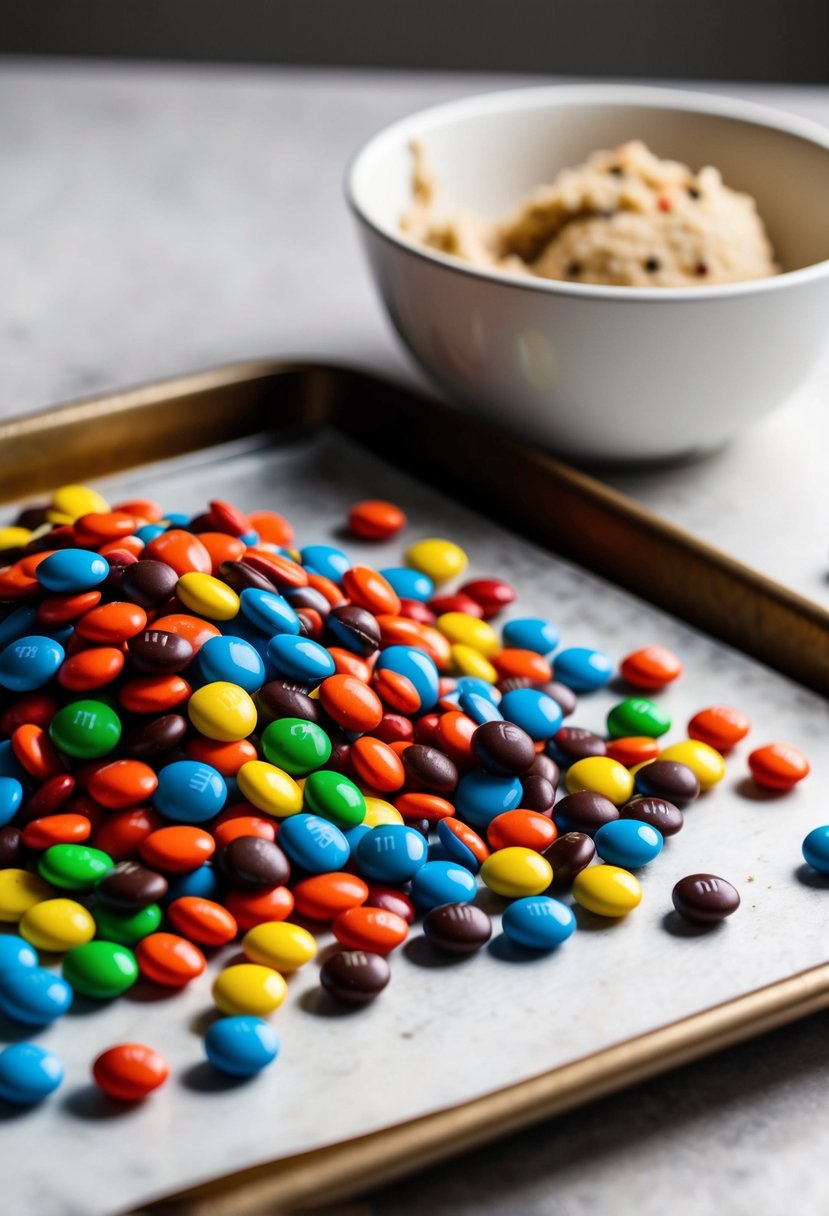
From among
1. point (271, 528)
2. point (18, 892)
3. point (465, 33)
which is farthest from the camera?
point (465, 33)

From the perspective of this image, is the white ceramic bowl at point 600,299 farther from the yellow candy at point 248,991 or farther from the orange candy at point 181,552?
the yellow candy at point 248,991

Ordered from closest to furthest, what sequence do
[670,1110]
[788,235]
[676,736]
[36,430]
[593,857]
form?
[670,1110], [593,857], [676,736], [36,430], [788,235]

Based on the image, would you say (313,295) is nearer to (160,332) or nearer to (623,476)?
(160,332)

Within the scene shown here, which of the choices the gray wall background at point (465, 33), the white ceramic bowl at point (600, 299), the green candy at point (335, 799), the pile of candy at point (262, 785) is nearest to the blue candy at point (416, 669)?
the pile of candy at point (262, 785)

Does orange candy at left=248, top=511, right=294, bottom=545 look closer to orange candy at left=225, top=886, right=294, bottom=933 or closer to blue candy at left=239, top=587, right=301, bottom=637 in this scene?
blue candy at left=239, top=587, right=301, bottom=637

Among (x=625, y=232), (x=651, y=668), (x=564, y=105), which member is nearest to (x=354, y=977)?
(x=651, y=668)

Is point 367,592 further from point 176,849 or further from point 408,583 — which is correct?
point 176,849

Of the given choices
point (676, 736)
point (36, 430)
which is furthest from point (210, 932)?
point (36, 430)
